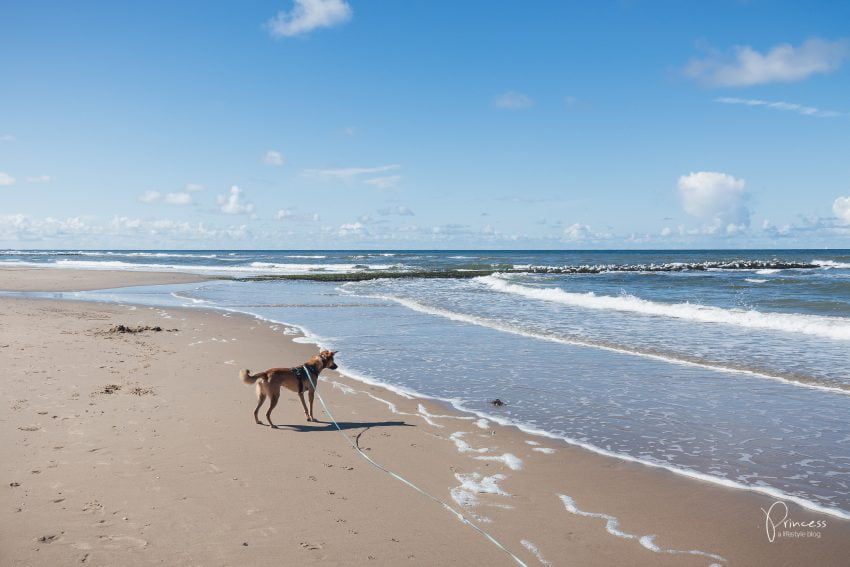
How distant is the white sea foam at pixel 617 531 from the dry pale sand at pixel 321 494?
0.03 m

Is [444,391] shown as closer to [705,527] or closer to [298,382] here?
[298,382]

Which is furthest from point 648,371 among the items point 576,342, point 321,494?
point 321,494

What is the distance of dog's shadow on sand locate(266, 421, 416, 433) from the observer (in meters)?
6.82

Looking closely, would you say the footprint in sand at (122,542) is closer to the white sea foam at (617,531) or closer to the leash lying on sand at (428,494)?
the leash lying on sand at (428,494)

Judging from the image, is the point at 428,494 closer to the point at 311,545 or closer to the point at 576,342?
the point at 311,545

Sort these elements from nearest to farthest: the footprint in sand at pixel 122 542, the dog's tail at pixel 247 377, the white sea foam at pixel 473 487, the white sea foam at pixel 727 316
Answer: the footprint in sand at pixel 122 542 → the white sea foam at pixel 473 487 → the dog's tail at pixel 247 377 → the white sea foam at pixel 727 316

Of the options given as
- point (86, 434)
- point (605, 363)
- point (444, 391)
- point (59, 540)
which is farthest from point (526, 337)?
point (59, 540)

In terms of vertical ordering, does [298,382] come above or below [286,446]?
above

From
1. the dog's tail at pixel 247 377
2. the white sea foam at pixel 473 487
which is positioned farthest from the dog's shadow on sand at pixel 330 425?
the white sea foam at pixel 473 487

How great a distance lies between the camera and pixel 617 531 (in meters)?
4.20

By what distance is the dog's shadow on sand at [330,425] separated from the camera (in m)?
A: 6.82

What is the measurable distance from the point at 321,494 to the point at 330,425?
2.24 m

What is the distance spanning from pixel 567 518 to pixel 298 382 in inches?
160

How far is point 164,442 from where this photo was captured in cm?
596
